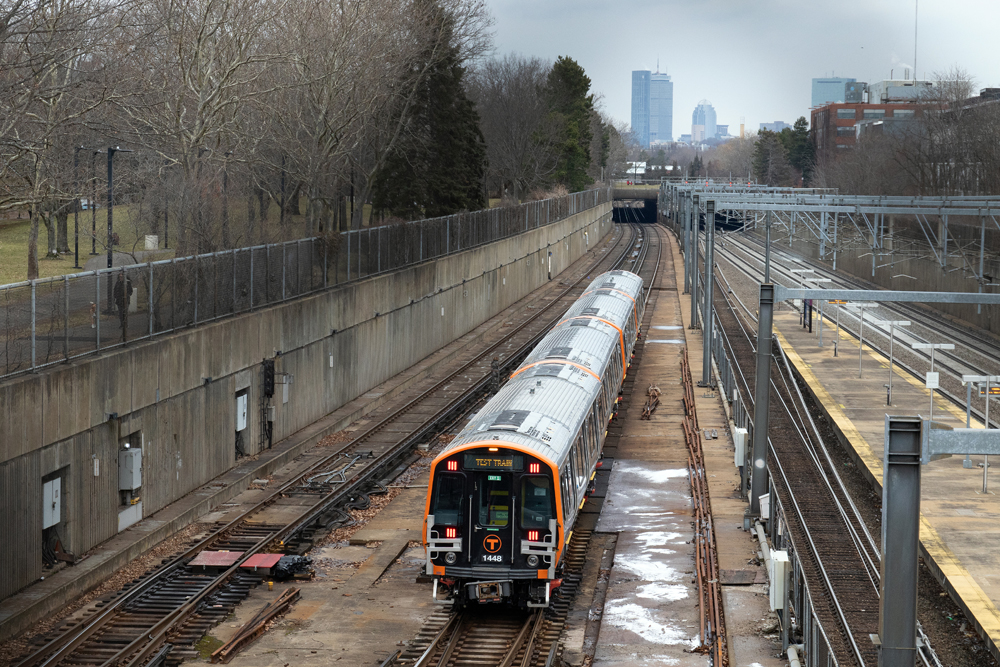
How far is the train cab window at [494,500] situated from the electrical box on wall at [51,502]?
7.02 m

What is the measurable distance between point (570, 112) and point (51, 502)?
91091 millimetres

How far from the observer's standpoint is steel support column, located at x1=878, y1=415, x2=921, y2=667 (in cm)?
780

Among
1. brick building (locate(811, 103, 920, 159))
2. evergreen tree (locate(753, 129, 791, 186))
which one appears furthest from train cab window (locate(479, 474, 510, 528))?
evergreen tree (locate(753, 129, 791, 186))

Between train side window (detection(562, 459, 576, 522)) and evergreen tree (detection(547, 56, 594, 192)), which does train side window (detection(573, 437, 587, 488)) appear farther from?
evergreen tree (detection(547, 56, 594, 192))

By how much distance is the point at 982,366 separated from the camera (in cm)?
4044

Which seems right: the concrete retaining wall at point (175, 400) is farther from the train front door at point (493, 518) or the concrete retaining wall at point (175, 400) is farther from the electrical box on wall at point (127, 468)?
the train front door at point (493, 518)

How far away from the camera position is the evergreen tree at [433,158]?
54000 millimetres

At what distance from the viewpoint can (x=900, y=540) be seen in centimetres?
793

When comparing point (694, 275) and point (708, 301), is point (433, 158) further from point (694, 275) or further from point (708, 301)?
point (708, 301)

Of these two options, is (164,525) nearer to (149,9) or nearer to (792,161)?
(149,9)

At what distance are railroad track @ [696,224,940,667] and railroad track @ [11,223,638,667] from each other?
8.81 meters

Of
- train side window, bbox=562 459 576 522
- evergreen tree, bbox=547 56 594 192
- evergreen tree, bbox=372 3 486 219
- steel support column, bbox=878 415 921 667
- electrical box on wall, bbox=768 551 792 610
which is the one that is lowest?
electrical box on wall, bbox=768 551 792 610

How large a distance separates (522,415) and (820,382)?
2282 cm

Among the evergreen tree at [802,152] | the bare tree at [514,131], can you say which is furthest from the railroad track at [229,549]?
the evergreen tree at [802,152]
